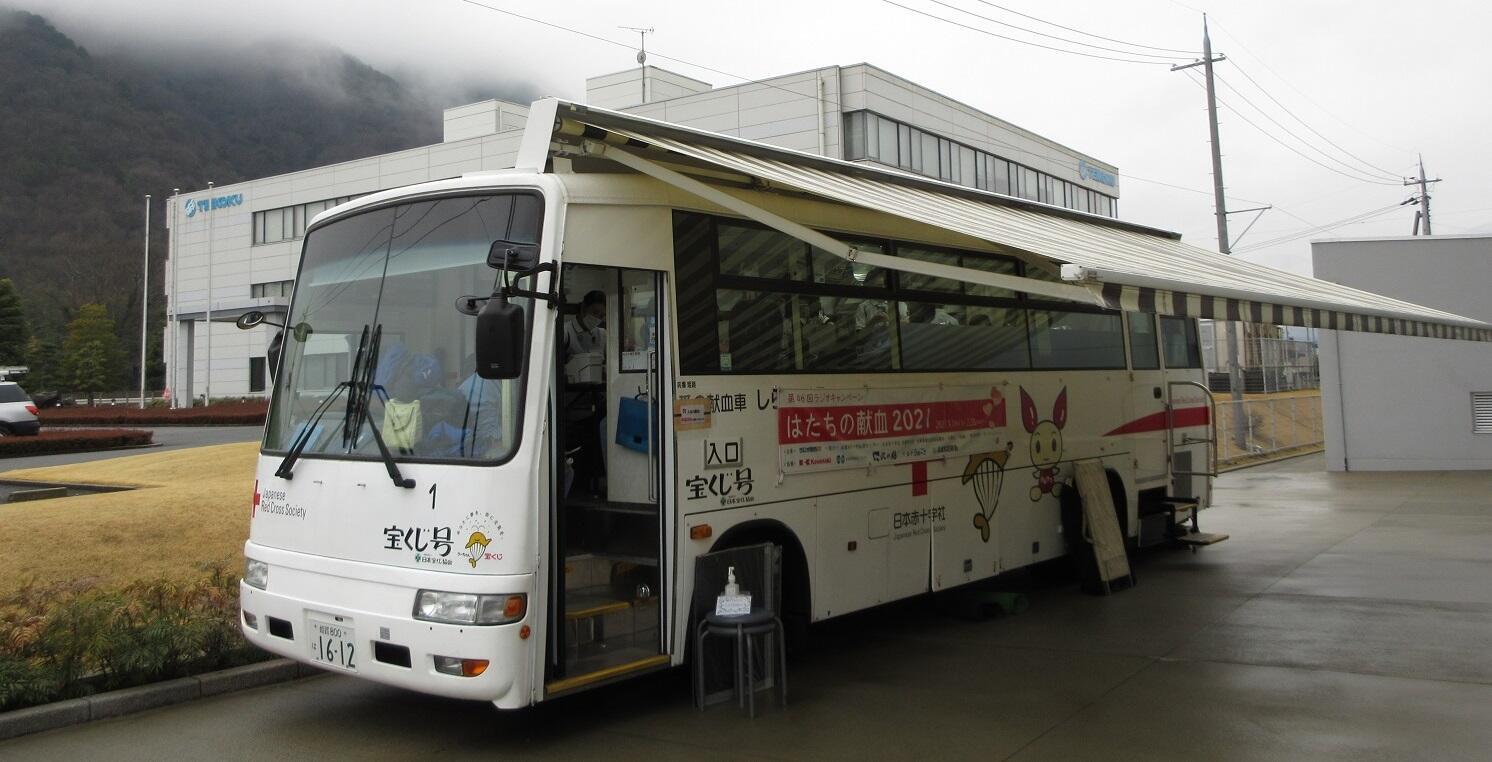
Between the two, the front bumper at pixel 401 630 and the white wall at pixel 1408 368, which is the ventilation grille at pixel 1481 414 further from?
the front bumper at pixel 401 630

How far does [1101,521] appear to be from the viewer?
9.73 meters

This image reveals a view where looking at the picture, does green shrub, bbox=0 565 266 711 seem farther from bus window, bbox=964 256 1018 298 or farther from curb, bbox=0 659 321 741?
bus window, bbox=964 256 1018 298

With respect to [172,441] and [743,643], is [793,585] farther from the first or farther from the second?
[172,441]

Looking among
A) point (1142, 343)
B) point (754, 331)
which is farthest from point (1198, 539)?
point (754, 331)

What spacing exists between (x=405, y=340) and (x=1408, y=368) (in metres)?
20.6

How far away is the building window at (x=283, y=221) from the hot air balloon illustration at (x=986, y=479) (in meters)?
53.4

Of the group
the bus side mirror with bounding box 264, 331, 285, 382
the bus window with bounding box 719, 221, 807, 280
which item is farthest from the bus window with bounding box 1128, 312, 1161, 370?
the bus side mirror with bounding box 264, 331, 285, 382

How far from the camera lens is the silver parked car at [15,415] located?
3056 centimetres

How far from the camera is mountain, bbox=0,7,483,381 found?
3656 inches

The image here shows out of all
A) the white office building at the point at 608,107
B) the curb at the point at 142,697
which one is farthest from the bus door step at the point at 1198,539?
the white office building at the point at 608,107

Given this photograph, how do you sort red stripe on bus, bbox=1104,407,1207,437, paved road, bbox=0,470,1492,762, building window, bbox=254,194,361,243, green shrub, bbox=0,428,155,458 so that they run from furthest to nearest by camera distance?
building window, bbox=254,194,361,243 → green shrub, bbox=0,428,155,458 → red stripe on bus, bbox=1104,407,1207,437 → paved road, bbox=0,470,1492,762

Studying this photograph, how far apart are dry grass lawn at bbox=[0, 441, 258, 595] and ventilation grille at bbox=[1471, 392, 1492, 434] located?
20870mm

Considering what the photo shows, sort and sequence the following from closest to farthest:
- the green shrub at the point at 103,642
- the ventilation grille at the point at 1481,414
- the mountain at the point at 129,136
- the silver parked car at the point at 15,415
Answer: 1. the green shrub at the point at 103,642
2. the ventilation grille at the point at 1481,414
3. the silver parked car at the point at 15,415
4. the mountain at the point at 129,136

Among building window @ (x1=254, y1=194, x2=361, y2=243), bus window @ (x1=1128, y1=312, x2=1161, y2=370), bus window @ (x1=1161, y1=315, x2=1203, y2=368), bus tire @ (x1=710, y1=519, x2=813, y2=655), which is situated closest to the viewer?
bus tire @ (x1=710, y1=519, x2=813, y2=655)
